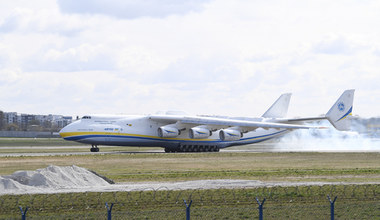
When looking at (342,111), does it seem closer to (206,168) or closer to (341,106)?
(341,106)

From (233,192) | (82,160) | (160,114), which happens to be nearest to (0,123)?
(160,114)

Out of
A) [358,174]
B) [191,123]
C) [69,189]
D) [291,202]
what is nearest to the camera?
[291,202]

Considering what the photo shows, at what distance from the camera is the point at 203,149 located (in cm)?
6662

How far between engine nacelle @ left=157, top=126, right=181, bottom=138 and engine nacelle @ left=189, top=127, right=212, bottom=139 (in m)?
1.54

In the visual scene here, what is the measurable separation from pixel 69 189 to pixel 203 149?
4072cm

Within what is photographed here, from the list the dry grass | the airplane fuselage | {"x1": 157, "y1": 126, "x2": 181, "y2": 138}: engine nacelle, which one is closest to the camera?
the dry grass

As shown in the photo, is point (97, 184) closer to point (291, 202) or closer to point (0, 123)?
point (291, 202)

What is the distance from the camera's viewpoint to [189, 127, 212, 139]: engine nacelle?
207ft

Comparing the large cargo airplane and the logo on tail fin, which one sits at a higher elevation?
the logo on tail fin

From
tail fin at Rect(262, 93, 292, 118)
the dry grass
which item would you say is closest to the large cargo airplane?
tail fin at Rect(262, 93, 292, 118)

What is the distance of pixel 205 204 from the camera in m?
21.6

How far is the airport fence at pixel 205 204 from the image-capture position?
19.0 meters

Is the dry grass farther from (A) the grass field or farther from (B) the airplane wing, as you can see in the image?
(B) the airplane wing

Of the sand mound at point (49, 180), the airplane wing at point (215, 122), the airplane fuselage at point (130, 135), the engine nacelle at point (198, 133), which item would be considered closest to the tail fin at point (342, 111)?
the airplane wing at point (215, 122)
